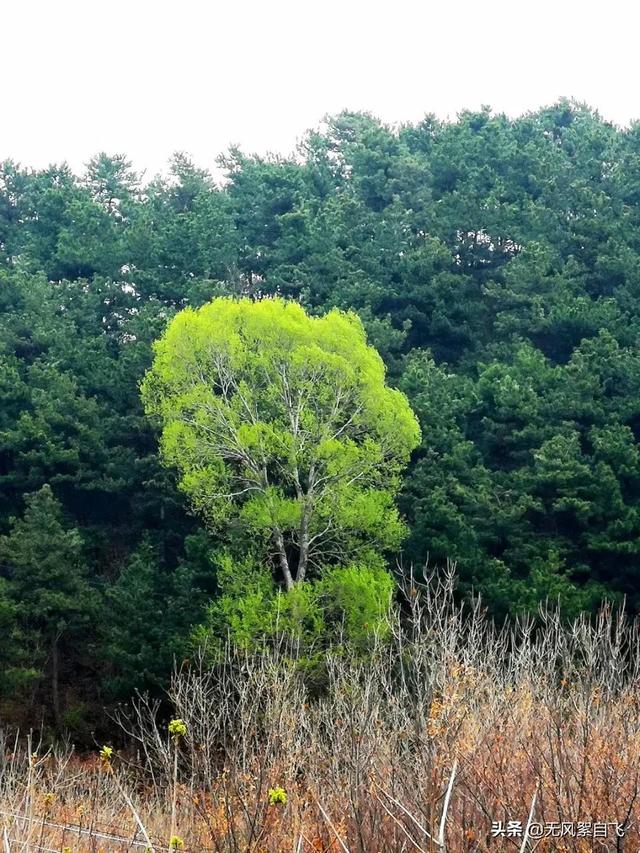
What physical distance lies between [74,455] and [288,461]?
25.1 feet

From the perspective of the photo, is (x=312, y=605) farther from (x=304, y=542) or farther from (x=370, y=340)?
(x=370, y=340)

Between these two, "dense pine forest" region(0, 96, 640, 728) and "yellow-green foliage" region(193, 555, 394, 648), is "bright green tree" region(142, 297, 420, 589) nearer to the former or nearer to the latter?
"yellow-green foliage" region(193, 555, 394, 648)

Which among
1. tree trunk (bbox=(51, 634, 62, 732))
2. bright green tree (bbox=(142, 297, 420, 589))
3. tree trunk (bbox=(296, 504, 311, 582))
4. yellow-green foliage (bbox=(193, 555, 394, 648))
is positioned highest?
bright green tree (bbox=(142, 297, 420, 589))

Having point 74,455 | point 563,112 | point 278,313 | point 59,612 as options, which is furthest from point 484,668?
point 563,112

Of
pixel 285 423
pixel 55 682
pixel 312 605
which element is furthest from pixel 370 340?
pixel 55 682

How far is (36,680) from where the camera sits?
21938 millimetres

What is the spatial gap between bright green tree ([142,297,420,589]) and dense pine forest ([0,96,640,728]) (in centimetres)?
148

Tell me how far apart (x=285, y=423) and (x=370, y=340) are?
8270mm

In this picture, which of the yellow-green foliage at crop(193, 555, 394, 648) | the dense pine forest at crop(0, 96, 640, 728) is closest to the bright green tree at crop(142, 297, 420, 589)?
the yellow-green foliage at crop(193, 555, 394, 648)

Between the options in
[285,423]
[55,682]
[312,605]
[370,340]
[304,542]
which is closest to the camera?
[312,605]

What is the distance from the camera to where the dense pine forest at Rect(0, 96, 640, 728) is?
70.7ft

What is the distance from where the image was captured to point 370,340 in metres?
27.5

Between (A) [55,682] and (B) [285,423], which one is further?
(A) [55,682]

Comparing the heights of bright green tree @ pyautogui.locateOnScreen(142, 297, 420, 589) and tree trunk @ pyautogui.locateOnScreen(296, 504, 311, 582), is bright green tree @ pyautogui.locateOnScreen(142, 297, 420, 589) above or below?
above
